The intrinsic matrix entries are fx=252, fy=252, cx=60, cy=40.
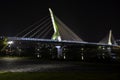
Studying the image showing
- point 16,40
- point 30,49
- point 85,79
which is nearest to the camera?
point 85,79

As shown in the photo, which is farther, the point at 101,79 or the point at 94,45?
the point at 94,45

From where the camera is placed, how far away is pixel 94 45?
63.1 metres

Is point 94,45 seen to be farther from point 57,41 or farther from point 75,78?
point 75,78

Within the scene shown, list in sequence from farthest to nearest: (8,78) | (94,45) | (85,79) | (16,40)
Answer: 1. (94,45)
2. (16,40)
3. (8,78)
4. (85,79)

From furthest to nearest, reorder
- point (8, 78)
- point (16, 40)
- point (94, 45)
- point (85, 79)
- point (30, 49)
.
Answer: point (30, 49) → point (94, 45) → point (16, 40) → point (8, 78) → point (85, 79)

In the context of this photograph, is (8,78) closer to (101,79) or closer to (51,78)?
(51,78)

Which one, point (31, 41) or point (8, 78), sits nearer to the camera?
point (8, 78)

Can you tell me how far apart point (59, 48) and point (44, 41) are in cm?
664

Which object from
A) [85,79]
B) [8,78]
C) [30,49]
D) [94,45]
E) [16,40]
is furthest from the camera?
[30,49]

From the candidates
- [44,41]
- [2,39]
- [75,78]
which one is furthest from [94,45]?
[75,78]

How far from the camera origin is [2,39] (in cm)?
5984

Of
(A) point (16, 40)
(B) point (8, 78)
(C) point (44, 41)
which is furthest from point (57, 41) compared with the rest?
(B) point (8, 78)

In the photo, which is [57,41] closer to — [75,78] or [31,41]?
[31,41]

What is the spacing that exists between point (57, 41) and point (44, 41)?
3032 millimetres
